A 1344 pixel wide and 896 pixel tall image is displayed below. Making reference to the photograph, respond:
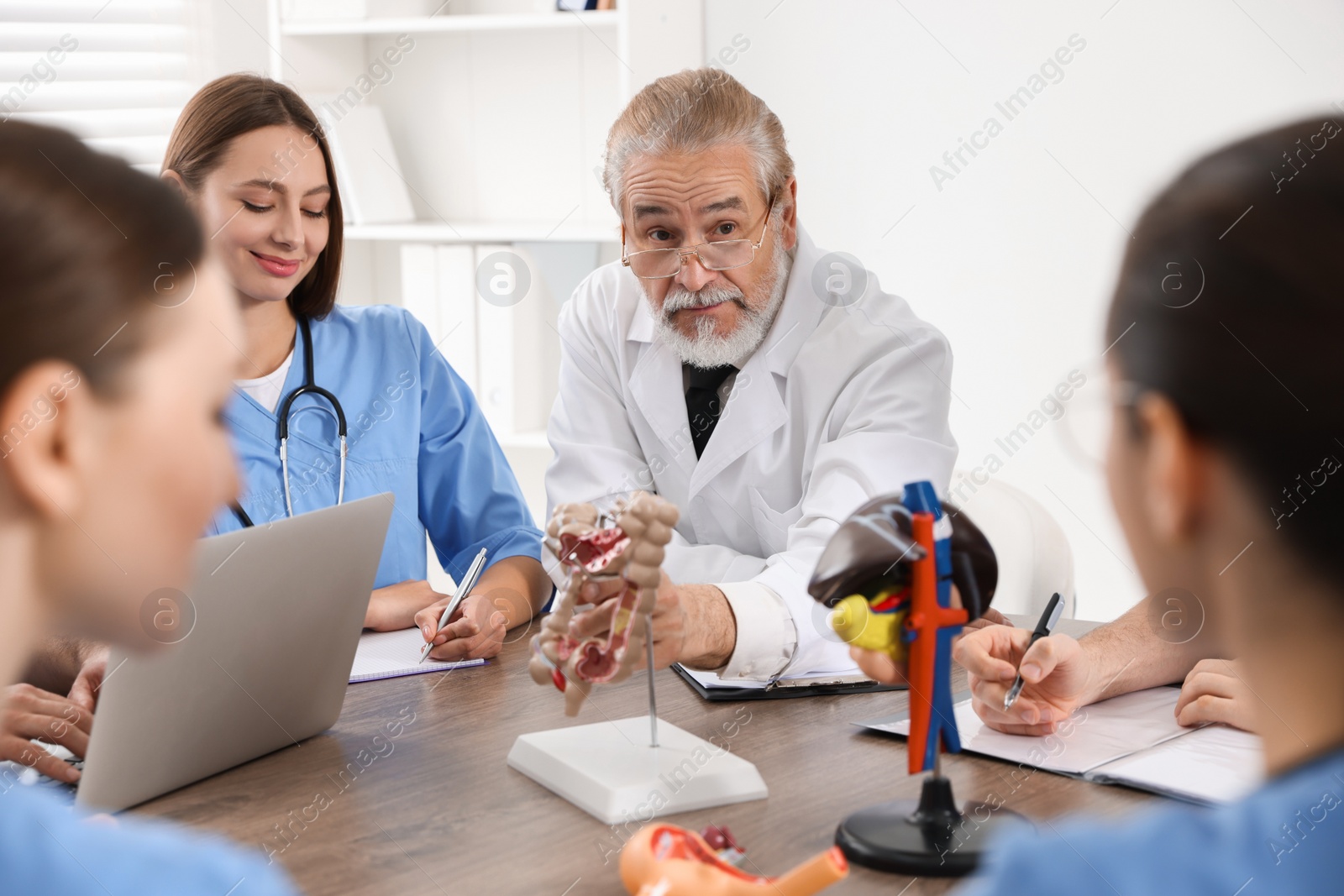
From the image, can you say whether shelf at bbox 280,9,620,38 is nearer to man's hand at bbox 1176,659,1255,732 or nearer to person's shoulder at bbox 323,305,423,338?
person's shoulder at bbox 323,305,423,338

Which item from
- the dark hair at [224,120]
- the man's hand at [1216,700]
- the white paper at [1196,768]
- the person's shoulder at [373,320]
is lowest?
the white paper at [1196,768]

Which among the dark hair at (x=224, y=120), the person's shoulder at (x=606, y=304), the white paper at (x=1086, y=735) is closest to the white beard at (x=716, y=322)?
the person's shoulder at (x=606, y=304)

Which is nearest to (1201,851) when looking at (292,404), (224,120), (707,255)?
(707,255)

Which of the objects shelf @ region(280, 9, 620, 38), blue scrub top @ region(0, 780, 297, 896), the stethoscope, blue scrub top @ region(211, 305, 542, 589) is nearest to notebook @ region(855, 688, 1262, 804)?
blue scrub top @ region(0, 780, 297, 896)

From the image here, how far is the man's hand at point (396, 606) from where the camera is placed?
1.79 metres

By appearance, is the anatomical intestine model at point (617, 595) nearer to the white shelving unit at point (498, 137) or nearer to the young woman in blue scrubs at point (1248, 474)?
the young woman in blue scrubs at point (1248, 474)

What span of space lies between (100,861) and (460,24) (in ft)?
9.20

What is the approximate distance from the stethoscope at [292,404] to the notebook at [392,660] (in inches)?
14.7

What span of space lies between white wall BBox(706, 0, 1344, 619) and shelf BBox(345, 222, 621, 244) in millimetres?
567

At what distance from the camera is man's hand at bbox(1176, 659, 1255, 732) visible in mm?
1276

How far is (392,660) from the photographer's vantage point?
64.1 inches

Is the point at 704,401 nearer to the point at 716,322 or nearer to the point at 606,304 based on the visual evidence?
the point at 716,322

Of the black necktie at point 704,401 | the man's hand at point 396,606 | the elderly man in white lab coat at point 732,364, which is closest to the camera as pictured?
the man's hand at point 396,606

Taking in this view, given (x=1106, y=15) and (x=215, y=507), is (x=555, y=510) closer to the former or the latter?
(x=215, y=507)
